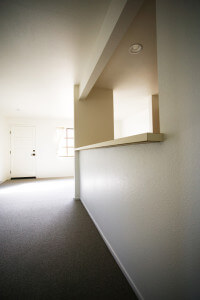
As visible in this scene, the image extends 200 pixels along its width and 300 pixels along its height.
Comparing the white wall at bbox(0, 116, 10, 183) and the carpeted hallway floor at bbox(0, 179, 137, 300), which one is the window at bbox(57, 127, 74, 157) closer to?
the white wall at bbox(0, 116, 10, 183)

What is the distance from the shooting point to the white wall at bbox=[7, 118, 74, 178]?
224 inches

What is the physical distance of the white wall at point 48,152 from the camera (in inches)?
224

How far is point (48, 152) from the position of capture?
5820mm

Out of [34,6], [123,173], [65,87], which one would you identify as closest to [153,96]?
[65,87]

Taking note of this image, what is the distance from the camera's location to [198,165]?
500 millimetres

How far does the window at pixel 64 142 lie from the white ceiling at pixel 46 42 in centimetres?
278

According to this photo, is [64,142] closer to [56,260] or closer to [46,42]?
[46,42]

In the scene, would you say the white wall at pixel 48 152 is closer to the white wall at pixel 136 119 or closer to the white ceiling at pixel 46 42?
the white ceiling at pixel 46 42

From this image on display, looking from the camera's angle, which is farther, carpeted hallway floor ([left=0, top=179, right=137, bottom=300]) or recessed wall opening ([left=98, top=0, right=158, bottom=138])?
recessed wall opening ([left=98, top=0, right=158, bottom=138])

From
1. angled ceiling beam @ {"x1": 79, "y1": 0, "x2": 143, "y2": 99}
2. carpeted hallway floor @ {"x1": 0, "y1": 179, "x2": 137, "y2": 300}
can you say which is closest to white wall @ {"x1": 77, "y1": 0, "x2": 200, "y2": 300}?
carpeted hallway floor @ {"x1": 0, "y1": 179, "x2": 137, "y2": 300}

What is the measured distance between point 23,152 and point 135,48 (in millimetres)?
5336

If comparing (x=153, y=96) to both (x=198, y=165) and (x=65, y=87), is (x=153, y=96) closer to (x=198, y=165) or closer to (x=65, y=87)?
(x=65, y=87)

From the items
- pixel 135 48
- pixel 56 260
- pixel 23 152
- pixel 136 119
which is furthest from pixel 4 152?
pixel 135 48

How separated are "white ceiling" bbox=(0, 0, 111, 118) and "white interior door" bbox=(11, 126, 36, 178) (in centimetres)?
252
